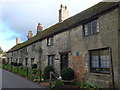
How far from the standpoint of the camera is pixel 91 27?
11.4 meters

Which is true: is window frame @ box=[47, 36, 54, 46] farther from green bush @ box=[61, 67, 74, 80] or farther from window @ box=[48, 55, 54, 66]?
green bush @ box=[61, 67, 74, 80]

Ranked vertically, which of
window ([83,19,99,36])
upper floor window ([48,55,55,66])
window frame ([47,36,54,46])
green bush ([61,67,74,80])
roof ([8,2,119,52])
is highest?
roof ([8,2,119,52])

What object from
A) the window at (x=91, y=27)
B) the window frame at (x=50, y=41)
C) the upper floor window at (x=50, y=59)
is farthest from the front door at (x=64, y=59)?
the window at (x=91, y=27)

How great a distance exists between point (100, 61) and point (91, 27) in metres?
2.80

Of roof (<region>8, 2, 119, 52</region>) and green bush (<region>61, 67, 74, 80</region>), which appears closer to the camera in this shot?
roof (<region>8, 2, 119, 52</region>)

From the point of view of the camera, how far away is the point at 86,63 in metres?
11.5

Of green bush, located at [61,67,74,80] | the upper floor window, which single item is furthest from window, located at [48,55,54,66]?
green bush, located at [61,67,74,80]

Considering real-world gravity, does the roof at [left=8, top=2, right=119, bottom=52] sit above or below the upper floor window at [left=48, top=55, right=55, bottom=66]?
above

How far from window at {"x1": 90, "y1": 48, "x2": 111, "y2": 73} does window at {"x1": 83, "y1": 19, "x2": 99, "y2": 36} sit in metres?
1.55

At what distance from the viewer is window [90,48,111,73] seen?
9.79 metres

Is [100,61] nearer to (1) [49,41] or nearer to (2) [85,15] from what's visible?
(2) [85,15]

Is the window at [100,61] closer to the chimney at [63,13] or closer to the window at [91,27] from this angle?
the window at [91,27]

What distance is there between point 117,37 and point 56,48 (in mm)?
8205

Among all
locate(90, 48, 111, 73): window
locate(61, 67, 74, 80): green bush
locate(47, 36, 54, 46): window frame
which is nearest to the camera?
locate(90, 48, 111, 73): window
